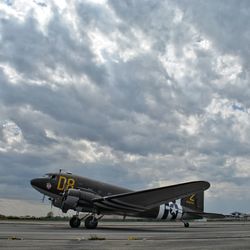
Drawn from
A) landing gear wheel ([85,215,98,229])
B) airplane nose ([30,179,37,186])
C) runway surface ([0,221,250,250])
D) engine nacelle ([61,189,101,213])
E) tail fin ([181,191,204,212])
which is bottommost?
runway surface ([0,221,250,250])

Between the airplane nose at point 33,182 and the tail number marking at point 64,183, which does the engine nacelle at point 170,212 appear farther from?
the airplane nose at point 33,182

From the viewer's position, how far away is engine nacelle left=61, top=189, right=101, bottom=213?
26859 millimetres

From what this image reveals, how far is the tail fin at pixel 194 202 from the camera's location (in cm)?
3675

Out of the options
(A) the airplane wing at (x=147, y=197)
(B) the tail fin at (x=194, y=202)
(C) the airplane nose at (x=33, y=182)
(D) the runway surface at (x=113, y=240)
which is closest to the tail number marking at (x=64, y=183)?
(C) the airplane nose at (x=33, y=182)

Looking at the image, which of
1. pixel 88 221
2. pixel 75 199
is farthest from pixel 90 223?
pixel 75 199

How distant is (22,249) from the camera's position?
12.1 meters

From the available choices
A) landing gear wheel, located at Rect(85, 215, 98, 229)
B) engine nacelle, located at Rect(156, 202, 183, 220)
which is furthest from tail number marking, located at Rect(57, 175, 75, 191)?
engine nacelle, located at Rect(156, 202, 183, 220)

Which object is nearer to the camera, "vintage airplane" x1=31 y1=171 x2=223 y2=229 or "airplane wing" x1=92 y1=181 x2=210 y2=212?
"vintage airplane" x1=31 y1=171 x2=223 y2=229

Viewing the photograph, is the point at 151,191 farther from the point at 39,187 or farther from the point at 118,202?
the point at 39,187

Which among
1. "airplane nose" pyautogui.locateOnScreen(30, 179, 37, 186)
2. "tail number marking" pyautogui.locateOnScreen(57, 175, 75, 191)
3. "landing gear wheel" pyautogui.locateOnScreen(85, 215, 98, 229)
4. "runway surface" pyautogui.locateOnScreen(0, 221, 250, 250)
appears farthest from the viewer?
"airplane nose" pyautogui.locateOnScreen(30, 179, 37, 186)

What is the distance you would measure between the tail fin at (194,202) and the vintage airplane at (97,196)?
22.1 feet

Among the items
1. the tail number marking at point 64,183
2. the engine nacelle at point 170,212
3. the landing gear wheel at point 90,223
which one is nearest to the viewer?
the landing gear wheel at point 90,223

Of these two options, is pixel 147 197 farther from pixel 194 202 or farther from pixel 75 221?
pixel 194 202

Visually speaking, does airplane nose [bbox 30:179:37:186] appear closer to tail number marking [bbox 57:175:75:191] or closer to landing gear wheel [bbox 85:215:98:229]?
tail number marking [bbox 57:175:75:191]
